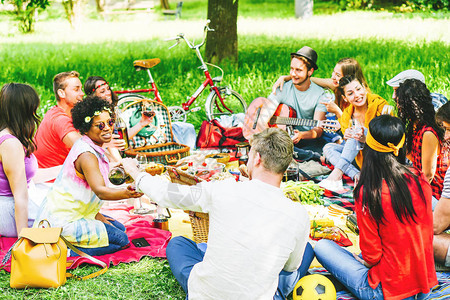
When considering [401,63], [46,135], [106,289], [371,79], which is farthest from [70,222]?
[401,63]

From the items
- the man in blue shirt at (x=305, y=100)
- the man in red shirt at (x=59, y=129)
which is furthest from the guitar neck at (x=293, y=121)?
the man in red shirt at (x=59, y=129)

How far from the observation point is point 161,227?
4.80 m

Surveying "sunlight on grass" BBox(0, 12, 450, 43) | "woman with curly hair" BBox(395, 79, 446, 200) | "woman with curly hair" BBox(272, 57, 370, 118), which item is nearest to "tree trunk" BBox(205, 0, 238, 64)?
"woman with curly hair" BBox(272, 57, 370, 118)

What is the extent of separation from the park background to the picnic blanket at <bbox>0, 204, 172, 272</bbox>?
0.30 ft

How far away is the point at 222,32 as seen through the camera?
36.0ft

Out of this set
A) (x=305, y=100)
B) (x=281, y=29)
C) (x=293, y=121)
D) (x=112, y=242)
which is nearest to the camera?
(x=112, y=242)

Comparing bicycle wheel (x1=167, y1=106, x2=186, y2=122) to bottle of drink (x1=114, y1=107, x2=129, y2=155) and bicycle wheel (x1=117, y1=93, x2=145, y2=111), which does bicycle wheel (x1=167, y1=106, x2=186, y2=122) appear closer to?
bicycle wheel (x1=117, y1=93, x2=145, y2=111)

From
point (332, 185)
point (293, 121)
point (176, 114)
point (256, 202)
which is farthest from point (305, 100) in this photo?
point (256, 202)

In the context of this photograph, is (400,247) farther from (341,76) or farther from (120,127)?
(120,127)

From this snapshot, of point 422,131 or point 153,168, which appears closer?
point 153,168

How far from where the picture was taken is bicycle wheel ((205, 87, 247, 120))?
26.4 feet

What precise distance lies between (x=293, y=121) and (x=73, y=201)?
334 centimetres

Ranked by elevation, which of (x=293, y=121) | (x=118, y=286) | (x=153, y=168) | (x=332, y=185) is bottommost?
(x=332, y=185)

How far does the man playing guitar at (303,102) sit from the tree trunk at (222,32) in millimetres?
4308
